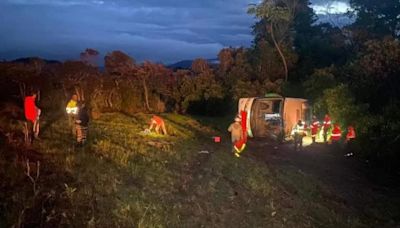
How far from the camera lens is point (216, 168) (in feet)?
48.2

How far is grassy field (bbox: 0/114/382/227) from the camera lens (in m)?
8.30

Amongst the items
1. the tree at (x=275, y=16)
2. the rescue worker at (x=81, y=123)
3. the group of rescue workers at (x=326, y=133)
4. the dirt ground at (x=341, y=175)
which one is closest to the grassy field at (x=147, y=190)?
the rescue worker at (x=81, y=123)

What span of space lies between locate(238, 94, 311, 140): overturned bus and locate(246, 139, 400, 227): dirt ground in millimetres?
730

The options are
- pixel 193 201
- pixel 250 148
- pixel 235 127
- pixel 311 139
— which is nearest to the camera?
pixel 193 201

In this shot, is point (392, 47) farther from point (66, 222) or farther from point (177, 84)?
point (66, 222)

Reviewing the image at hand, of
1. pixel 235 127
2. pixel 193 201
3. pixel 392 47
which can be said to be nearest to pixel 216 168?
pixel 235 127

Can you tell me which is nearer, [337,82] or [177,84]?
[337,82]

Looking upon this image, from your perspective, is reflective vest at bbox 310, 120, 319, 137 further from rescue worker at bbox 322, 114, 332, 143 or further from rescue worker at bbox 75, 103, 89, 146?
rescue worker at bbox 75, 103, 89, 146

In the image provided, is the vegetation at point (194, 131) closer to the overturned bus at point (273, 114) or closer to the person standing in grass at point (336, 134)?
the person standing in grass at point (336, 134)

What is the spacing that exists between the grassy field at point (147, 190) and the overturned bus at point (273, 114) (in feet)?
22.1

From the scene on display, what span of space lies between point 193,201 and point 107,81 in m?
26.8

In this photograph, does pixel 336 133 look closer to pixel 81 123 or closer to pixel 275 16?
pixel 81 123

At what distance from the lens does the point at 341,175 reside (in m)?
17.5

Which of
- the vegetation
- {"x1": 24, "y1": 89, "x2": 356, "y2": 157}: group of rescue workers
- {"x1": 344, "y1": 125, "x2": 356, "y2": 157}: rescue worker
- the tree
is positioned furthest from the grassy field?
the tree
